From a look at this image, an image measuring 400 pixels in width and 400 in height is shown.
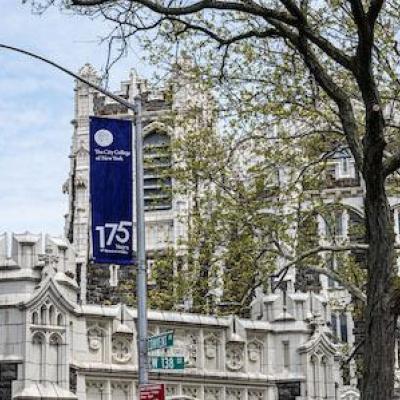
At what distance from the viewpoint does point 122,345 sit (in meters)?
19.2

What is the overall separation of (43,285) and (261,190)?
22.8 feet

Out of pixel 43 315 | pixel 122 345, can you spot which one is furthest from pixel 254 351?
pixel 43 315

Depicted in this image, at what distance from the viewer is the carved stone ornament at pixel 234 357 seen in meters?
20.5

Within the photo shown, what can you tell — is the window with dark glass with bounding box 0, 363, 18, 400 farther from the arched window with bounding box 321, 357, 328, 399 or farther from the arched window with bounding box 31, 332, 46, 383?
the arched window with bounding box 321, 357, 328, 399

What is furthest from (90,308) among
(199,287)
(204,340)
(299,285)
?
(299,285)

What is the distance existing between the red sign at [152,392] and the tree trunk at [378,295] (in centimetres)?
251

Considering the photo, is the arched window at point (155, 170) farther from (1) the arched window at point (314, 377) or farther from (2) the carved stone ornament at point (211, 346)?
(1) the arched window at point (314, 377)

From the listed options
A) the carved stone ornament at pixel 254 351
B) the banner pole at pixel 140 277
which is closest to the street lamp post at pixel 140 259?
the banner pole at pixel 140 277

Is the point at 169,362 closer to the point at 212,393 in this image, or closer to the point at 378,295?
the point at 378,295

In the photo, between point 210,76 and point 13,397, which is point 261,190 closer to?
point 210,76

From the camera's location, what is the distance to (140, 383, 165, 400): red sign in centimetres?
1464

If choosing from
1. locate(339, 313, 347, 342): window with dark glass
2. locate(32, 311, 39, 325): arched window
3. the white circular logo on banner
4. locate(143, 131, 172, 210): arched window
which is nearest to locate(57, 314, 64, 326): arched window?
locate(32, 311, 39, 325): arched window

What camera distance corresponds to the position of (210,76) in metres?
22.5

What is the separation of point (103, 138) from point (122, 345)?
14.8 feet
